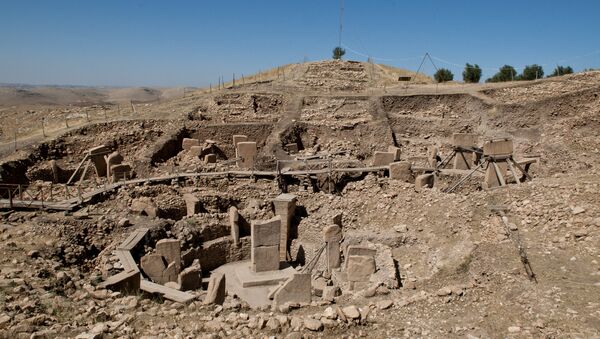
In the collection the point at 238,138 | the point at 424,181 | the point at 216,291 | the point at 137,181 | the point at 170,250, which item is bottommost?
the point at 216,291

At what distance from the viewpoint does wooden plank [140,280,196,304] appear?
27.5 feet

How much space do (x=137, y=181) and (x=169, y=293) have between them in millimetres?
8336

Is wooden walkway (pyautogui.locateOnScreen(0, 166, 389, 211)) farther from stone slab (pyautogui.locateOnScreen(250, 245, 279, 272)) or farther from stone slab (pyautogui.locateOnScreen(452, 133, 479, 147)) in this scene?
stone slab (pyautogui.locateOnScreen(250, 245, 279, 272))

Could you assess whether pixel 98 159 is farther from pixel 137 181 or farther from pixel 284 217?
pixel 284 217

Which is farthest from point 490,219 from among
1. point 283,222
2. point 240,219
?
point 240,219

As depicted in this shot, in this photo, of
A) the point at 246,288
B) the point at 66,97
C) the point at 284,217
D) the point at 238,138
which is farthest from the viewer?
the point at 66,97

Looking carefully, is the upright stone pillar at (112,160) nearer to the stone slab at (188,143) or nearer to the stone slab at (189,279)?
the stone slab at (188,143)

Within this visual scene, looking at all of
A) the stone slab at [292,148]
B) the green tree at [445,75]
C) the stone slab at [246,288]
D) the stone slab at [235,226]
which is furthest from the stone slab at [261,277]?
the green tree at [445,75]

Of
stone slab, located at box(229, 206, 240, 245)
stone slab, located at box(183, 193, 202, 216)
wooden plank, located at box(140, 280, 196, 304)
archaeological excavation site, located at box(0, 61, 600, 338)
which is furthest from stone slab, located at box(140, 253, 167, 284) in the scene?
stone slab, located at box(183, 193, 202, 216)

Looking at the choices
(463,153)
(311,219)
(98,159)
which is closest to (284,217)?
(311,219)

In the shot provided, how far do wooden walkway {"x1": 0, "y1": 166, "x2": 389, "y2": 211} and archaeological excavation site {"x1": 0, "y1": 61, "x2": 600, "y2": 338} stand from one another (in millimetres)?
81

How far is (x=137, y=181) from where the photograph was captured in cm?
1609

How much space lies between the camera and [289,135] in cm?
2219

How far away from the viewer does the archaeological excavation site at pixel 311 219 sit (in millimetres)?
7184
